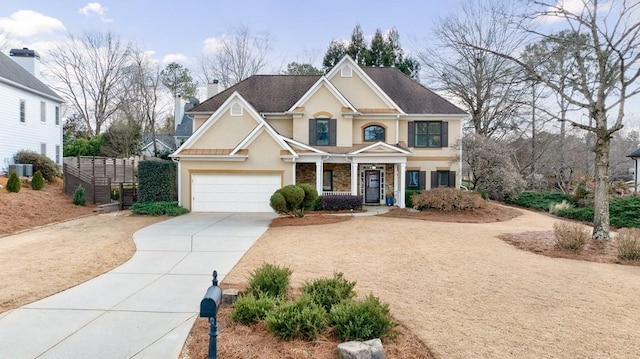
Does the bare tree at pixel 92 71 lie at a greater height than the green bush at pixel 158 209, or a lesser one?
greater

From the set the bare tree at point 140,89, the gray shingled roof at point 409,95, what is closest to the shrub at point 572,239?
the gray shingled roof at point 409,95

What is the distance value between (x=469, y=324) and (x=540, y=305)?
168 centimetres

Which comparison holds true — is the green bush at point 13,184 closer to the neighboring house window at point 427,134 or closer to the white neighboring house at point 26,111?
the white neighboring house at point 26,111

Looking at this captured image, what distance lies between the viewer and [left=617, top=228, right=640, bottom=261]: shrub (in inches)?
359

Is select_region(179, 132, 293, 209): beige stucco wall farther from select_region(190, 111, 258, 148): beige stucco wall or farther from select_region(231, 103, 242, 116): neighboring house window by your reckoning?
select_region(231, 103, 242, 116): neighboring house window

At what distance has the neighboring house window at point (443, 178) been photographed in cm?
2197

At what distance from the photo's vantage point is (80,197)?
18.2 meters

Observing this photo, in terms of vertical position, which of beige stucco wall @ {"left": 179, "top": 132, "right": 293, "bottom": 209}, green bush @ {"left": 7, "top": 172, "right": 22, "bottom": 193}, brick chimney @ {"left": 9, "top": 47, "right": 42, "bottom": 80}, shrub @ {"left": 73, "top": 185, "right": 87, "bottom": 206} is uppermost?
brick chimney @ {"left": 9, "top": 47, "right": 42, "bottom": 80}

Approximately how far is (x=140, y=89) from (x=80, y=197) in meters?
21.4

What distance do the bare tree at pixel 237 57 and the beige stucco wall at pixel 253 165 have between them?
68.6ft

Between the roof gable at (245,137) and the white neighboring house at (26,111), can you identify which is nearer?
the roof gable at (245,137)

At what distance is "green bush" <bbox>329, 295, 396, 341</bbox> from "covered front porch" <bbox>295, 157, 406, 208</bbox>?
607 inches

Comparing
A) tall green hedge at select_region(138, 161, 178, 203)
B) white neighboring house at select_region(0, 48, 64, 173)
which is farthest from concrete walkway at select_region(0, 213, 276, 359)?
white neighboring house at select_region(0, 48, 64, 173)

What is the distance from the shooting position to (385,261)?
8.77 meters
